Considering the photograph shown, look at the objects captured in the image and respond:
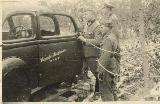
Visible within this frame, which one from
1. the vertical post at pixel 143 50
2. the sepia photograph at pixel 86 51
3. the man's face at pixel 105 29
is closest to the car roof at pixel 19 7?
the sepia photograph at pixel 86 51

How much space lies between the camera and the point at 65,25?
275 centimetres

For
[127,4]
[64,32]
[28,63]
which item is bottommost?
[28,63]

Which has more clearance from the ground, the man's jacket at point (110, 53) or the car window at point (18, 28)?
the car window at point (18, 28)

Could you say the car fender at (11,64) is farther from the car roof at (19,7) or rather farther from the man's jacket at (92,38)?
the man's jacket at (92,38)

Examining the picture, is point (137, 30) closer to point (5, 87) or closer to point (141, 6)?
point (141, 6)

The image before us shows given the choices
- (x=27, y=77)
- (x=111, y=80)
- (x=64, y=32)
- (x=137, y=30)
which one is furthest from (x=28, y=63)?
(x=137, y=30)

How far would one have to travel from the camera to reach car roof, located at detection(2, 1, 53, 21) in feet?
8.76

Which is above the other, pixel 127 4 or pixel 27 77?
pixel 127 4

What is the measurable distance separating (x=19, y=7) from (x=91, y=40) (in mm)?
472

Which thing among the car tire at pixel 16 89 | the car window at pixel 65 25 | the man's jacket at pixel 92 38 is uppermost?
the car window at pixel 65 25

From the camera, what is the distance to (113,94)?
9.07 ft

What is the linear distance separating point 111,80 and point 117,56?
0.50 ft

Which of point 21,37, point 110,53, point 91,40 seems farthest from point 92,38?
Result: point 21,37

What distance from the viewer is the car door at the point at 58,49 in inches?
106
